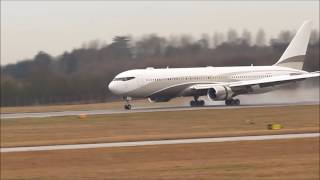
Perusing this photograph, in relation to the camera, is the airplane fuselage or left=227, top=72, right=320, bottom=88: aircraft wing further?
left=227, top=72, right=320, bottom=88: aircraft wing

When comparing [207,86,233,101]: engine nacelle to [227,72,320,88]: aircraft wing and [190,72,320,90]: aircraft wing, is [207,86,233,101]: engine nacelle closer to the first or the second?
[190,72,320,90]: aircraft wing

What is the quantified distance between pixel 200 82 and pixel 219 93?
213cm

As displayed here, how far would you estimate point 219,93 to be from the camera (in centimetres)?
5753

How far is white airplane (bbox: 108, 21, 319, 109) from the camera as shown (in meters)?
56.4

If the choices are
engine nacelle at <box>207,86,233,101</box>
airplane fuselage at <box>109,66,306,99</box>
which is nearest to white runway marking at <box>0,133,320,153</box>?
airplane fuselage at <box>109,66,306,99</box>

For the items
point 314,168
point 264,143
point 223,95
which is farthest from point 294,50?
point 314,168

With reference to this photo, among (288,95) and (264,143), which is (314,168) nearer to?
(264,143)

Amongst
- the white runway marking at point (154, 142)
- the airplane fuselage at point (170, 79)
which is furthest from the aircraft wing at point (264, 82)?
the white runway marking at point (154, 142)

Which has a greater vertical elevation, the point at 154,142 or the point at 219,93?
the point at 219,93

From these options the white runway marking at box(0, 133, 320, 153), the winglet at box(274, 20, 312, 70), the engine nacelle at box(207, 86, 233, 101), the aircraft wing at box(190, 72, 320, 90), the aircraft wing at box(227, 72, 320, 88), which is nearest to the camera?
the white runway marking at box(0, 133, 320, 153)

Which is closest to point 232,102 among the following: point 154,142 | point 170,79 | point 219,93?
point 219,93

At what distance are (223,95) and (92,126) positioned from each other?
824 inches

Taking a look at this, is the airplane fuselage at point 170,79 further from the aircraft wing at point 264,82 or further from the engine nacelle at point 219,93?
the engine nacelle at point 219,93

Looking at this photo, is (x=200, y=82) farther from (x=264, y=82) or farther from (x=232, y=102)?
(x=264, y=82)
